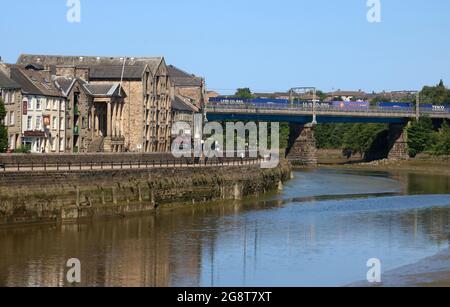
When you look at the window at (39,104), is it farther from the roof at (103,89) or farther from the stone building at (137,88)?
the stone building at (137,88)

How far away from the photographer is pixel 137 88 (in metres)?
119

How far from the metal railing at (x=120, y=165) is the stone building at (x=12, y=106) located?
53.9 feet

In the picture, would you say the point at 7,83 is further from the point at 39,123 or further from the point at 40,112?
the point at 39,123

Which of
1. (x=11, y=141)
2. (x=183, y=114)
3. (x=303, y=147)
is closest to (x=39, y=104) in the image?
(x=11, y=141)

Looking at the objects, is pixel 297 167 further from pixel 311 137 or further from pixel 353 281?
pixel 353 281

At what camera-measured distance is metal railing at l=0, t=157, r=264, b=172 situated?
224ft

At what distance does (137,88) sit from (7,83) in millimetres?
26963

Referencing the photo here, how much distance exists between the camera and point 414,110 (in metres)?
197

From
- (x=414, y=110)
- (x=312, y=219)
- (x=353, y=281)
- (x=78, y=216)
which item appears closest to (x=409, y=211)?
(x=312, y=219)

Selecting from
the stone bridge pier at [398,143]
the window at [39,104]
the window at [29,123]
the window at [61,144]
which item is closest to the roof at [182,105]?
the window at [61,144]

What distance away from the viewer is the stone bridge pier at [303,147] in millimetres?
175625
